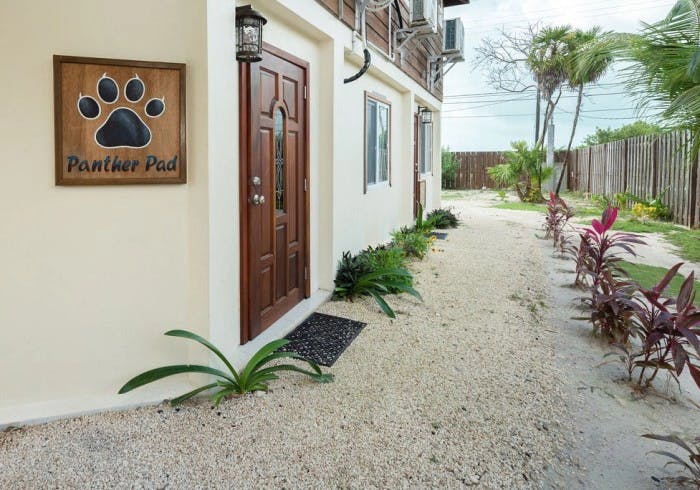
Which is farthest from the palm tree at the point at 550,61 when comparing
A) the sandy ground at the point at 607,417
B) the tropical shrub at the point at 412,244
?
the sandy ground at the point at 607,417

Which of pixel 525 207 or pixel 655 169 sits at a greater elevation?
pixel 655 169

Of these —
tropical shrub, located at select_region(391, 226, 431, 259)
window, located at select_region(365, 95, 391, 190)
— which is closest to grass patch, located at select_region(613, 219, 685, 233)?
tropical shrub, located at select_region(391, 226, 431, 259)

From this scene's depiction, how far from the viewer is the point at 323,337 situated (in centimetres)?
349

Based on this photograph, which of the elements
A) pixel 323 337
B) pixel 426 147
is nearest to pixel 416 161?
pixel 426 147

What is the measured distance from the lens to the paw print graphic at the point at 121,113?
2.44m

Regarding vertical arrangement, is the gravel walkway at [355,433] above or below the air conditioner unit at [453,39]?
below

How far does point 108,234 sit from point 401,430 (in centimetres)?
174

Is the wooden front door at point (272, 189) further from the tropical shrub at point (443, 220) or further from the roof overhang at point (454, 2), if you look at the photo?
the roof overhang at point (454, 2)

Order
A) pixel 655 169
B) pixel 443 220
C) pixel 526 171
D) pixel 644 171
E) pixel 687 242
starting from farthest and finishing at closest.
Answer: pixel 526 171, pixel 644 171, pixel 655 169, pixel 443 220, pixel 687 242

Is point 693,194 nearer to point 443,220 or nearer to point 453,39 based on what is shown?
point 443,220

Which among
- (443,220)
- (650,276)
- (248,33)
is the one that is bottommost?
(650,276)

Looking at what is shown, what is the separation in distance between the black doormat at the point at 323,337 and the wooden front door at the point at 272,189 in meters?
0.23

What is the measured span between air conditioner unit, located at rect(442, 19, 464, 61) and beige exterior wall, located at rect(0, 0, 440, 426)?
788cm

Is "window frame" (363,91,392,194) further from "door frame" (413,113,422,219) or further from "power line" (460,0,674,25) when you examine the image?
"power line" (460,0,674,25)
